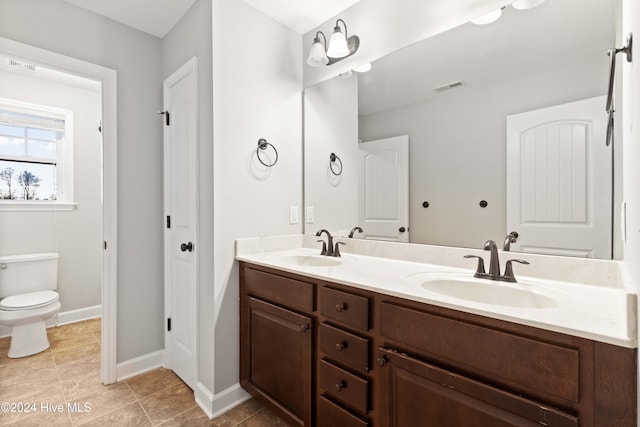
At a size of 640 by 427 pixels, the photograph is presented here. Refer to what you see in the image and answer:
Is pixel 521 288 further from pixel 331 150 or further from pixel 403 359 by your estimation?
pixel 331 150

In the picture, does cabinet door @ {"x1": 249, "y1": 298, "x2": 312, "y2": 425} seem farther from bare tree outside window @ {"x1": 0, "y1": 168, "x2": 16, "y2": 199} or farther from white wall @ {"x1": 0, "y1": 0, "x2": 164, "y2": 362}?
bare tree outside window @ {"x1": 0, "y1": 168, "x2": 16, "y2": 199}

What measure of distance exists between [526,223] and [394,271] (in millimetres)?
602

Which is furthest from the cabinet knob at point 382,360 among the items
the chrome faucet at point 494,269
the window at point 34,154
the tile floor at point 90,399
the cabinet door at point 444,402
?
the window at point 34,154

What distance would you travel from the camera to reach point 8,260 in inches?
102

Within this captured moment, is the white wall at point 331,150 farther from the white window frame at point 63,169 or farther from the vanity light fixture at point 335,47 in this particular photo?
the white window frame at point 63,169

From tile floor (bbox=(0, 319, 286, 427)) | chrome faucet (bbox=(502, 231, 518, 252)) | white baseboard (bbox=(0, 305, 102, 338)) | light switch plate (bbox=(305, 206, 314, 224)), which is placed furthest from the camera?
white baseboard (bbox=(0, 305, 102, 338))

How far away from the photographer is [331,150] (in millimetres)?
2148

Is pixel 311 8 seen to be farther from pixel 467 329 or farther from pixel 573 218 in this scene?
pixel 467 329

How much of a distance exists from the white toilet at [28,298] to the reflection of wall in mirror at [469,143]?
2.89 m

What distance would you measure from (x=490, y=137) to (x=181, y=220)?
1.90 metres

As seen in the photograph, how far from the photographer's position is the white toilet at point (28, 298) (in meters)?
2.32

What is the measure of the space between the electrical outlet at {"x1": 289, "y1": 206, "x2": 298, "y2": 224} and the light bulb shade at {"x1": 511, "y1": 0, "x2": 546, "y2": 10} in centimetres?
159

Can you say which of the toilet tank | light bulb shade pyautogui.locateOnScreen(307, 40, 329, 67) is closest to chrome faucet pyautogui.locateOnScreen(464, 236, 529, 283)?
light bulb shade pyautogui.locateOnScreen(307, 40, 329, 67)

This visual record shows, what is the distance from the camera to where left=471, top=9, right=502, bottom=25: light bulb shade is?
138cm
